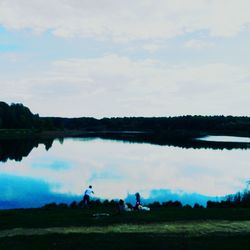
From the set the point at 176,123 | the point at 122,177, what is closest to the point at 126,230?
the point at 122,177

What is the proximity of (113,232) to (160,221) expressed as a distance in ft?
10.6

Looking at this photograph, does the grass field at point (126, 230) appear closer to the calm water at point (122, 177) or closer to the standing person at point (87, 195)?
the standing person at point (87, 195)

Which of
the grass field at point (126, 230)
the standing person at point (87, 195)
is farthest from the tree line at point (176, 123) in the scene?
the grass field at point (126, 230)

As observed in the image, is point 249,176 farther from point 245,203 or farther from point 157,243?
point 157,243

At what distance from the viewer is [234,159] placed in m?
66.0

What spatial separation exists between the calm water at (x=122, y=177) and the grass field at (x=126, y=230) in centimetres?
1212

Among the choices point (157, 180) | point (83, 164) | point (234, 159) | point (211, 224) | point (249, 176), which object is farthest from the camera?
point (234, 159)

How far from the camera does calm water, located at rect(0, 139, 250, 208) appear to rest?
35688mm

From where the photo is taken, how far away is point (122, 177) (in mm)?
45062

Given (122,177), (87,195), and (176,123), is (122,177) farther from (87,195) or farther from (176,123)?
(176,123)

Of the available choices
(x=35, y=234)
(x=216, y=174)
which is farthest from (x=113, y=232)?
(x=216, y=174)

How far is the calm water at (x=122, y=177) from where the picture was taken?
117 ft

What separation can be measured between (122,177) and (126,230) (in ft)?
92.8

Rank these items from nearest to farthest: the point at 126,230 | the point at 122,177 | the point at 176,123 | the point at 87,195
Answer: the point at 126,230
the point at 87,195
the point at 122,177
the point at 176,123
